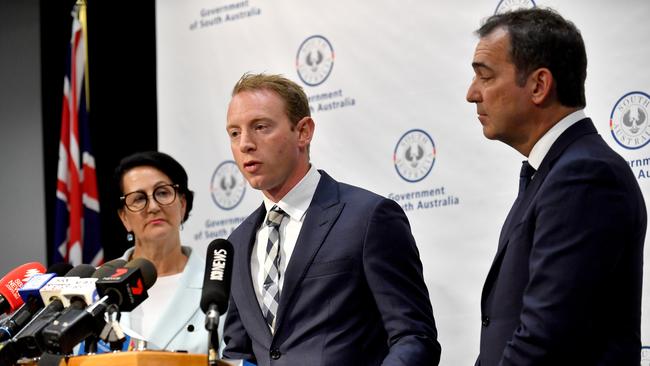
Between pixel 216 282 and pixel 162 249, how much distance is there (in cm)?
220

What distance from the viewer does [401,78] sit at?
511 cm

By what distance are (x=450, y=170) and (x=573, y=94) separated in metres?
2.03

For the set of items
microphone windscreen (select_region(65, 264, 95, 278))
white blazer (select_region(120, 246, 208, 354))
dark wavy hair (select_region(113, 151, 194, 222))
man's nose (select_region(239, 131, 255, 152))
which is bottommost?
white blazer (select_region(120, 246, 208, 354))

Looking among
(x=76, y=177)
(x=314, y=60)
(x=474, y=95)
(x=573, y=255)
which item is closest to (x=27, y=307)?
(x=474, y=95)

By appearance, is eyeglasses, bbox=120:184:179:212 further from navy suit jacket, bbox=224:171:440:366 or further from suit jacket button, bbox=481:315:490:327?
suit jacket button, bbox=481:315:490:327

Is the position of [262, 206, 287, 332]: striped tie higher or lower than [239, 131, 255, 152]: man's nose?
lower

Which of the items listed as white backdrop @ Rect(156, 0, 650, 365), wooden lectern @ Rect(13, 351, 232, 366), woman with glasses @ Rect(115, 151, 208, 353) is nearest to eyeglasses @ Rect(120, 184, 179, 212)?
woman with glasses @ Rect(115, 151, 208, 353)

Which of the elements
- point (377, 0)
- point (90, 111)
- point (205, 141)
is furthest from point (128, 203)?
point (90, 111)

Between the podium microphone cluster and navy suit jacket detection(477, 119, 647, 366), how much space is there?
0.76 m

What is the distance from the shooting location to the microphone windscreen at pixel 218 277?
2.55 metres

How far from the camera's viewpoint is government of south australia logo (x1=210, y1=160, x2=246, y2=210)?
227 inches

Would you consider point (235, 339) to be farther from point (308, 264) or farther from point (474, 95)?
point (474, 95)

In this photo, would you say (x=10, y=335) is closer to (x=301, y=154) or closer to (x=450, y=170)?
(x=301, y=154)

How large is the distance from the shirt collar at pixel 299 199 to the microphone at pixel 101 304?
31.2 inches
